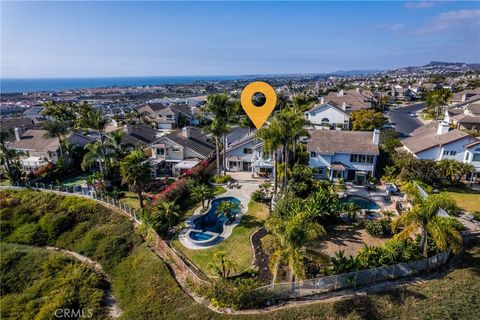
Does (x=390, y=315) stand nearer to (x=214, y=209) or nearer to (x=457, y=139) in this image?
(x=214, y=209)

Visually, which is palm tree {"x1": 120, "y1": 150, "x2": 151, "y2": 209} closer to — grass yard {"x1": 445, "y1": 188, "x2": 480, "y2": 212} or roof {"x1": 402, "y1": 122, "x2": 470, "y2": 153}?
grass yard {"x1": 445, "y1": 188, "x2": 480, "y2": 212}

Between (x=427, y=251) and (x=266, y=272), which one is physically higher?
(x=427, y=251)

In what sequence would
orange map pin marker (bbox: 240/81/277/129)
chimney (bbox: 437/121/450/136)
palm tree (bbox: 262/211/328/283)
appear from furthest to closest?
chimney (bbox: 437/121/450/136) → orange map pin marker (bbox: 240/81/277/129) → palm tree (bbox: 262/211/328/283)

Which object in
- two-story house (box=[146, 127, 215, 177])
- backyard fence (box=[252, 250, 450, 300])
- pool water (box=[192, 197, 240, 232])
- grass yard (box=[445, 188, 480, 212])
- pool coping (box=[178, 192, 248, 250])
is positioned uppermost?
two-story house (box=[146, 127, 215, 177])

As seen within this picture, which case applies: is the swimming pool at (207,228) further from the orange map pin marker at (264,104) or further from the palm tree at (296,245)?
the orange map pin marker at (264,104)

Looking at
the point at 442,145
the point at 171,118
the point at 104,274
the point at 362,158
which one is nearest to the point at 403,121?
A: the point at 442,145

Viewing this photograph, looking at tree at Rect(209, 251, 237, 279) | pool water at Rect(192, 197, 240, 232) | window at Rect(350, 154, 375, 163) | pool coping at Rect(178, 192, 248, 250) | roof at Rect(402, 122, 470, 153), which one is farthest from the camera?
roof at Rect(402, 122, 470, 153)

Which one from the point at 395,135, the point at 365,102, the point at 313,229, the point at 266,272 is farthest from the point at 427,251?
the point at 365,102
